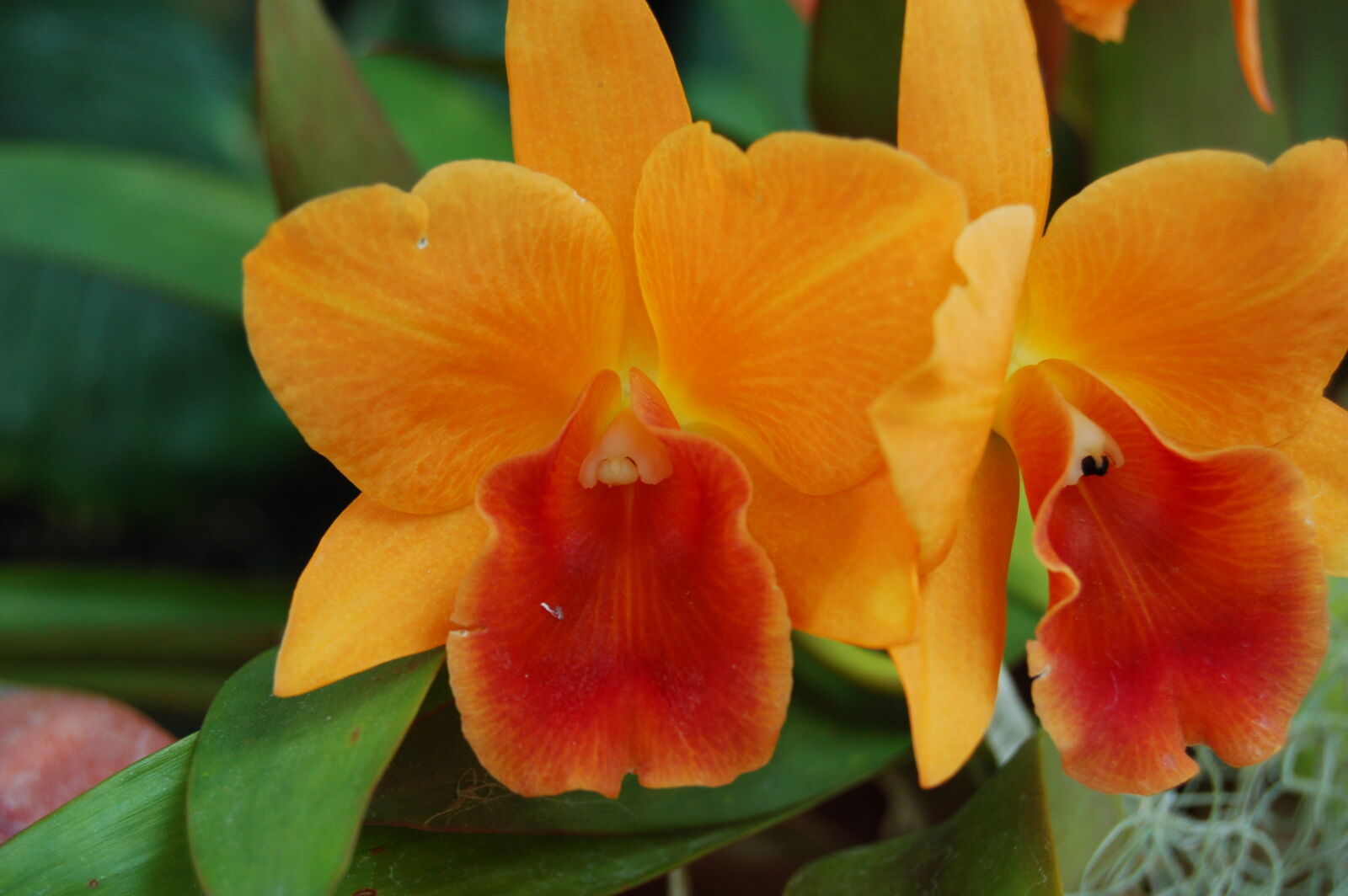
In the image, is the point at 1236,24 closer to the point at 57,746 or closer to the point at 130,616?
the point at 57,746

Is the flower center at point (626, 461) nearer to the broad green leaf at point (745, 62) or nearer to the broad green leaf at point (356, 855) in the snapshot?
the broad green leaf at point (356, 855)

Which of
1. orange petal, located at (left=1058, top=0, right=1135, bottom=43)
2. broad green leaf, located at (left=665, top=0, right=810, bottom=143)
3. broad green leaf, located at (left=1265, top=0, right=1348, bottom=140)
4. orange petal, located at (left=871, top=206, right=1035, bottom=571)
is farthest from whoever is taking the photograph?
broad green leaf, located at (left=665, top=0, right=810, bottom=143)

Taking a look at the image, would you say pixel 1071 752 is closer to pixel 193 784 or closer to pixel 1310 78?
pixel 193 784

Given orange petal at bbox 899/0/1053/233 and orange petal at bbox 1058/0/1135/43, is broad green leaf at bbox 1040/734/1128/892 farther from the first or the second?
orange petal at bbox 1058/0/1135/43

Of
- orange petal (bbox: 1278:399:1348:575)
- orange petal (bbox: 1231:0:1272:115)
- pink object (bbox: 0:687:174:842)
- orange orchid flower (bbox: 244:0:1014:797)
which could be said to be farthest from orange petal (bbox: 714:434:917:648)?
pink object (bbox: 0:687:174:842)

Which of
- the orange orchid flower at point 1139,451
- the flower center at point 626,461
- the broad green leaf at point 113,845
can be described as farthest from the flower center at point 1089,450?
the broad green leaf at point 113,845

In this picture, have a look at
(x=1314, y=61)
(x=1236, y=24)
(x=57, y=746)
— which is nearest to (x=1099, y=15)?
(x=1236, y=24)

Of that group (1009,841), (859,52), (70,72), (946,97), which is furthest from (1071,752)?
(70,72)
